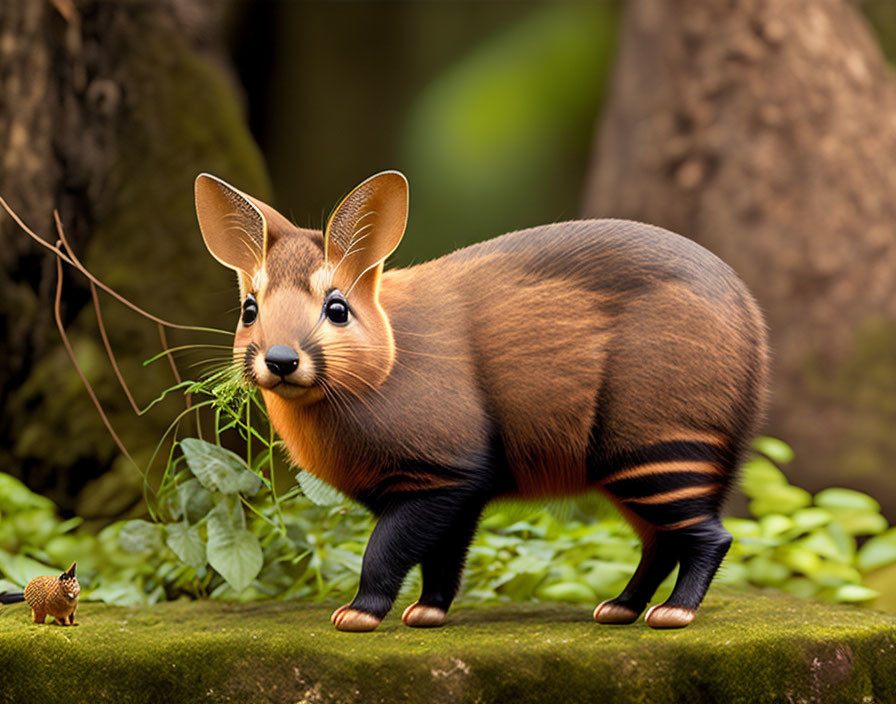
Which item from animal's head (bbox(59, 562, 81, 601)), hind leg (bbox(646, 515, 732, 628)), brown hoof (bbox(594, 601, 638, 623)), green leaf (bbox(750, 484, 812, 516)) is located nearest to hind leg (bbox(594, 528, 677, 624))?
brown hoof (bbox(594, 601, 638, 623))

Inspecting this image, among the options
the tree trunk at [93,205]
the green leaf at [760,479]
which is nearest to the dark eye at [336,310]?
the tree trunk at [93,205]

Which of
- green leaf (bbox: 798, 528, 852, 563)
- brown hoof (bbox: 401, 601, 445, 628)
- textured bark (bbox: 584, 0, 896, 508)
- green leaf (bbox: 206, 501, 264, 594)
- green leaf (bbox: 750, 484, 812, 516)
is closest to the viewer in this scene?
brown hoof (bbox: 401, 601, 445, 628)

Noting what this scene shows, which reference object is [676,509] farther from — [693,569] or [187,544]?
[187,544]

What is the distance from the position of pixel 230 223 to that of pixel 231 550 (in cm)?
106

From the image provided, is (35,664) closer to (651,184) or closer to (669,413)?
(669,413)

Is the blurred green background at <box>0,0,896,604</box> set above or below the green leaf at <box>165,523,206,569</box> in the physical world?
above

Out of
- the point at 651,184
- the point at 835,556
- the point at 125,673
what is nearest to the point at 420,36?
the point at 651,184

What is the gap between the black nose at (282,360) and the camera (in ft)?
8.46

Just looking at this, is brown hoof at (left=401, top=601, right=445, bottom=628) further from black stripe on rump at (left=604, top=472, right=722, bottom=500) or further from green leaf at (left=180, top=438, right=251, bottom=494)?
green leaf at (left=180, top=438, right=251, bottom=494)

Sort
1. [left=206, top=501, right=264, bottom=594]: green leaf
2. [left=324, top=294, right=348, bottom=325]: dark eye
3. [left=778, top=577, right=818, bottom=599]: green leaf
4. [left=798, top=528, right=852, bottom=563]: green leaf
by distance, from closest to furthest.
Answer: [left=324, top=294, right=348, bottom=325]: dark eye < [left=206, top=501, right=264, bottom=594]: green leaf < [left=778, top=577, right=818, bottom=599]: green leaf < [left=798, top=528, right=852, bottom=563]: green leaf

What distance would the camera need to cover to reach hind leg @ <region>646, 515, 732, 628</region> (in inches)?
112

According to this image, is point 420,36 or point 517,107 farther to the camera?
point 420,36

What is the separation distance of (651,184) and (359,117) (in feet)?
7.65

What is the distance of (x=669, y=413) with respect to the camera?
2.80 metres
